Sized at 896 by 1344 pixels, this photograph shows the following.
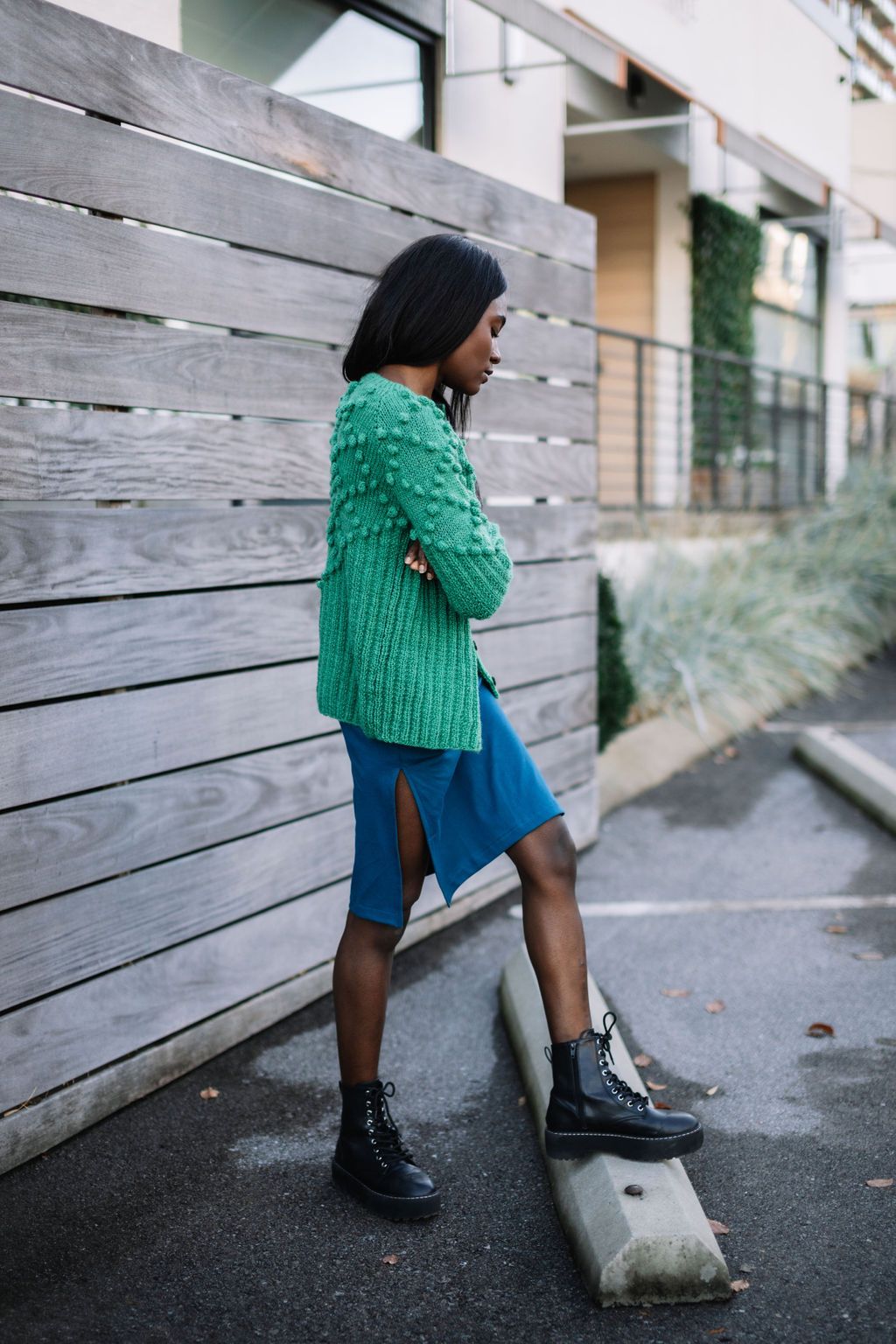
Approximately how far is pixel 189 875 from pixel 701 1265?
1.64 metres

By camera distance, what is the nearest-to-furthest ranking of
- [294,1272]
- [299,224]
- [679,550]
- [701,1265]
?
[701,1265]
[294,1272]
[299,224]
[679,550]

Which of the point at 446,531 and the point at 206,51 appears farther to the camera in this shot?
the point at 206,51

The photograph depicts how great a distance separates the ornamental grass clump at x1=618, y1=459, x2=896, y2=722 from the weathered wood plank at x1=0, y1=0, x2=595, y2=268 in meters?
3.55

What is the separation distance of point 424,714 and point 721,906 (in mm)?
2635

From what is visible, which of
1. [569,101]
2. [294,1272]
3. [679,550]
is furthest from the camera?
[569,101]

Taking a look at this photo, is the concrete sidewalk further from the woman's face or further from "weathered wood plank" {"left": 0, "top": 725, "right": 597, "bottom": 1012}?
the woman's face

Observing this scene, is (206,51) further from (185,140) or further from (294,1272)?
(294,1272)

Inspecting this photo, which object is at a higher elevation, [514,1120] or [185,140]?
[185,140]

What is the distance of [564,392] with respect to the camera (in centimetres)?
523

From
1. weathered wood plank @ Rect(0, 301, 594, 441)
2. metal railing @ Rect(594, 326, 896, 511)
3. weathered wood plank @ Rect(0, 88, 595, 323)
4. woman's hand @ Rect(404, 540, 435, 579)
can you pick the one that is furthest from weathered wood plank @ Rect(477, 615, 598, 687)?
metal railing @ Rect(594, 326, 896, 511)

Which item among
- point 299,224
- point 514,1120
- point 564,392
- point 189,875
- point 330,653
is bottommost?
point 514,1120

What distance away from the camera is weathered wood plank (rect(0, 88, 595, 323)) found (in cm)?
279

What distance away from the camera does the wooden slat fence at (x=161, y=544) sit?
285 cm

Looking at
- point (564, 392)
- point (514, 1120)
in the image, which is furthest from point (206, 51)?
point (514, 1120)
